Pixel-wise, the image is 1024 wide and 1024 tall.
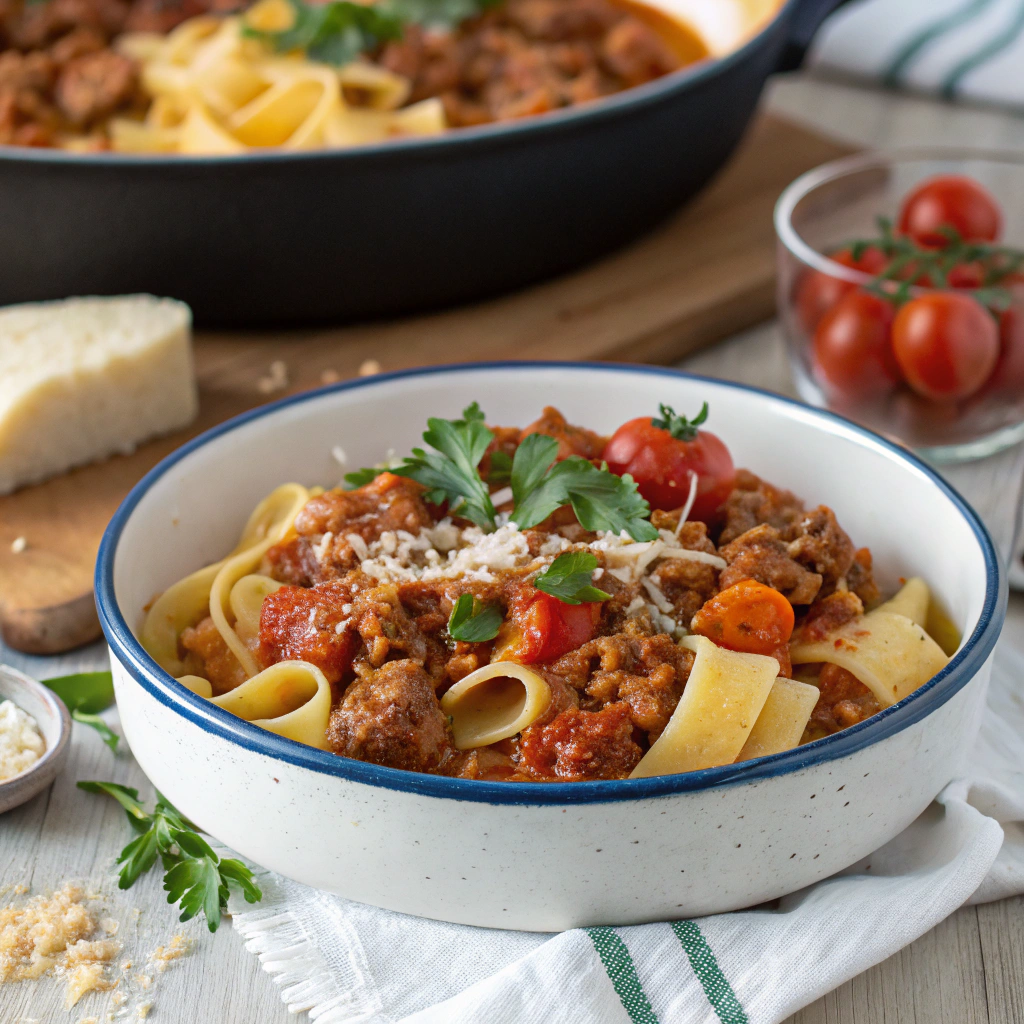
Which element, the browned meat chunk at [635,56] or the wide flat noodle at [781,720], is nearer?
the wide flat noodle at [781,720]

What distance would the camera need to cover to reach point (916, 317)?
4.71m

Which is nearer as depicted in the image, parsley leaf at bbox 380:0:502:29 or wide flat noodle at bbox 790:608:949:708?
wide flat noodle at bbox 790:608:949:708

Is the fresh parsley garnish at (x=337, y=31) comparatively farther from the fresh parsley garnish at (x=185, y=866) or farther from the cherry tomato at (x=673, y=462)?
the fresh parsley garnish at (x=185, y=866)

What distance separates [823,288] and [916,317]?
43 centimetres

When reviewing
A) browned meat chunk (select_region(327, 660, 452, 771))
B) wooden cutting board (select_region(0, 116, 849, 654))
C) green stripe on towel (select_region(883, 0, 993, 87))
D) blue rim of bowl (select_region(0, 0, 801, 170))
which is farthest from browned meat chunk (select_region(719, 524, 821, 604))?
green stripe on towel (select_region(883, 0, 993, 87))

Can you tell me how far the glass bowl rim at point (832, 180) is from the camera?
497 cm

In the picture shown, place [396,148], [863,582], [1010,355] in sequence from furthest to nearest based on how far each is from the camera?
[396,148], [1010,355], [863,582]

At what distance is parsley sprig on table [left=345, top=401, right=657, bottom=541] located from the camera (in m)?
3.37

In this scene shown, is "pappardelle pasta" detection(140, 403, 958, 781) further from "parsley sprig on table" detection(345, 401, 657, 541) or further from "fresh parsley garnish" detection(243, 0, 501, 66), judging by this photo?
"fresh parsley garnish" detection(243, 0, 501, 66)

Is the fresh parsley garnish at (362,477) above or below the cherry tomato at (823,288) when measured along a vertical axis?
above

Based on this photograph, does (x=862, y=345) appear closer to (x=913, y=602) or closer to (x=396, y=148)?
(x=913, y=602)

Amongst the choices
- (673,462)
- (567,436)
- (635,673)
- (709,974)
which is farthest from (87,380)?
(709,974)

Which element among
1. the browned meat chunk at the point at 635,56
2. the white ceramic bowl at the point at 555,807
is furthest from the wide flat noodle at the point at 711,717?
the browned meat chunk at the point at 635,56

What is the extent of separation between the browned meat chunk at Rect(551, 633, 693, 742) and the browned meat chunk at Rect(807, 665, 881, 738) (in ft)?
1.22
